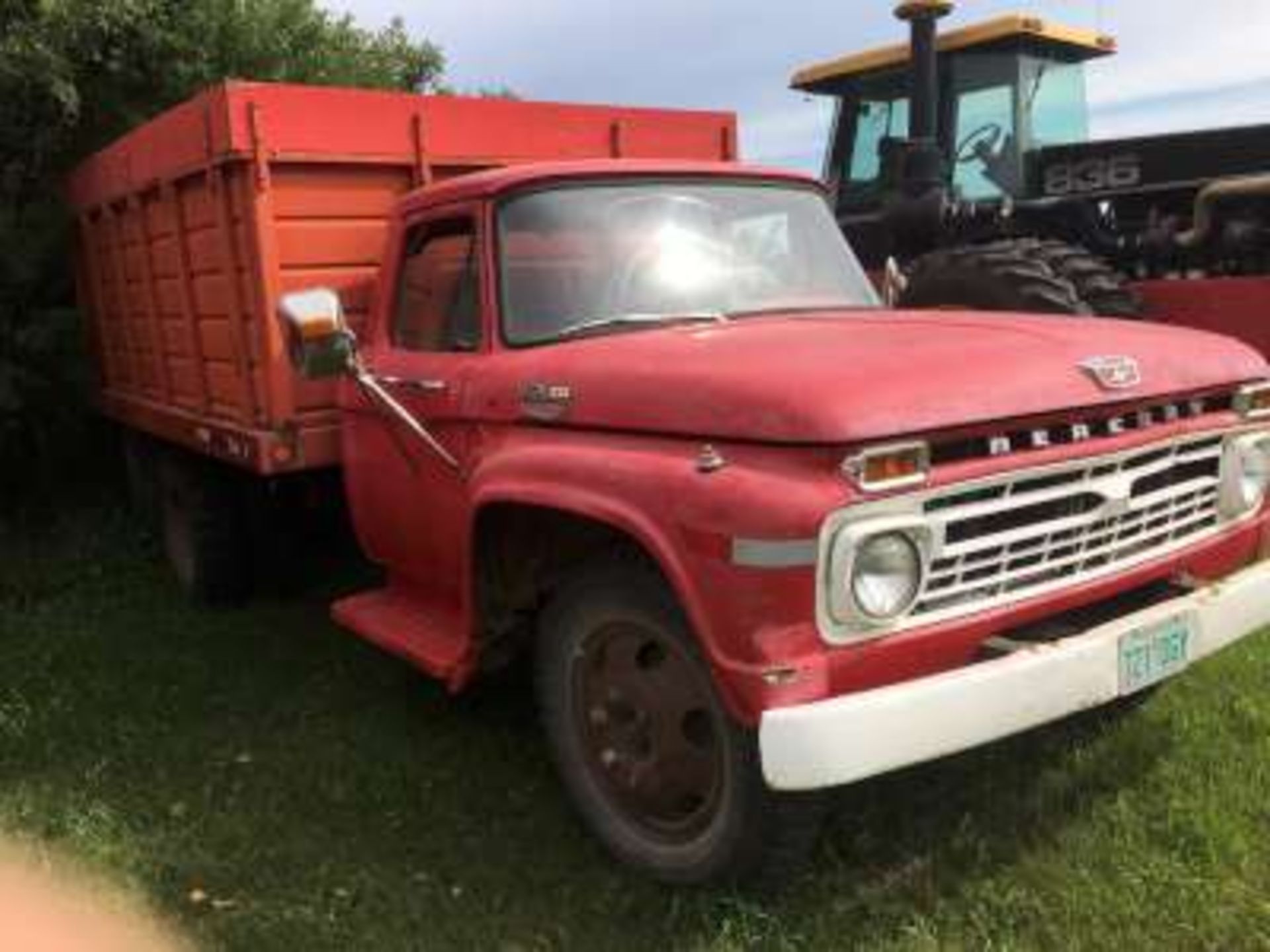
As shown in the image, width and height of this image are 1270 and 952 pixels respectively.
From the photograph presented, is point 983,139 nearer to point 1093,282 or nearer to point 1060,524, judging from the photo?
point 1093,282

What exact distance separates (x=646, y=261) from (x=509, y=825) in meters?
1.80

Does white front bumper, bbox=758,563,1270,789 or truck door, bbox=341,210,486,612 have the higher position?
truck door, bbox=341,210,486,612

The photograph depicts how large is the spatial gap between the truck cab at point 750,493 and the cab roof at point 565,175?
0.01m

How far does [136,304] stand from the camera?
25.2ft

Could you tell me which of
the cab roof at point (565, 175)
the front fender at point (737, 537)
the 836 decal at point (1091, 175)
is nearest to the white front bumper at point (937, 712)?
the front fender at point (737, 537)

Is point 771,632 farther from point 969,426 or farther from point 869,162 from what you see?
point 869,162

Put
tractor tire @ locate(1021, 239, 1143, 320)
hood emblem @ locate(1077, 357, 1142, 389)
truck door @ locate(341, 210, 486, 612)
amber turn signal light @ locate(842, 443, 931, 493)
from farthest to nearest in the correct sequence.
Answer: tractor tire @ locate(1021, 239, 1143, 320) → truck door @ locate(341, 210, 486, 612) → hood emblem @ locate(1077, 357, 1142, 389) → amber turn signal light @ locate(842, 443, 931, 493)

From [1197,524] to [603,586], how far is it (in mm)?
1755

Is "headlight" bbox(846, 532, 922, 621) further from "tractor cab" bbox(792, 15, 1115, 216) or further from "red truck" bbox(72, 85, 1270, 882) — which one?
"tractor cab" bbox(792, 15, 1115, 216)

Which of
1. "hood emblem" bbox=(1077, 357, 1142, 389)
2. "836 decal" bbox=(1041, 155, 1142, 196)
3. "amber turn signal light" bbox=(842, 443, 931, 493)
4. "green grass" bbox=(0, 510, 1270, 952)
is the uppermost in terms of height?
"836 decal" bbox=(1041, 155, 1142, 196)

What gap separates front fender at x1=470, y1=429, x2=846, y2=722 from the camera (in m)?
3.29

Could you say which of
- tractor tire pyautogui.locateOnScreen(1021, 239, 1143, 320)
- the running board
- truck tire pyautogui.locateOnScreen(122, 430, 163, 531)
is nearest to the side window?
the running board

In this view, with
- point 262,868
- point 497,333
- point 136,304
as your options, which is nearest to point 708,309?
point 497,333

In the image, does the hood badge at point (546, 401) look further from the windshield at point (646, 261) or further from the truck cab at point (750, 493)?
the windshield at point (646, 261)
